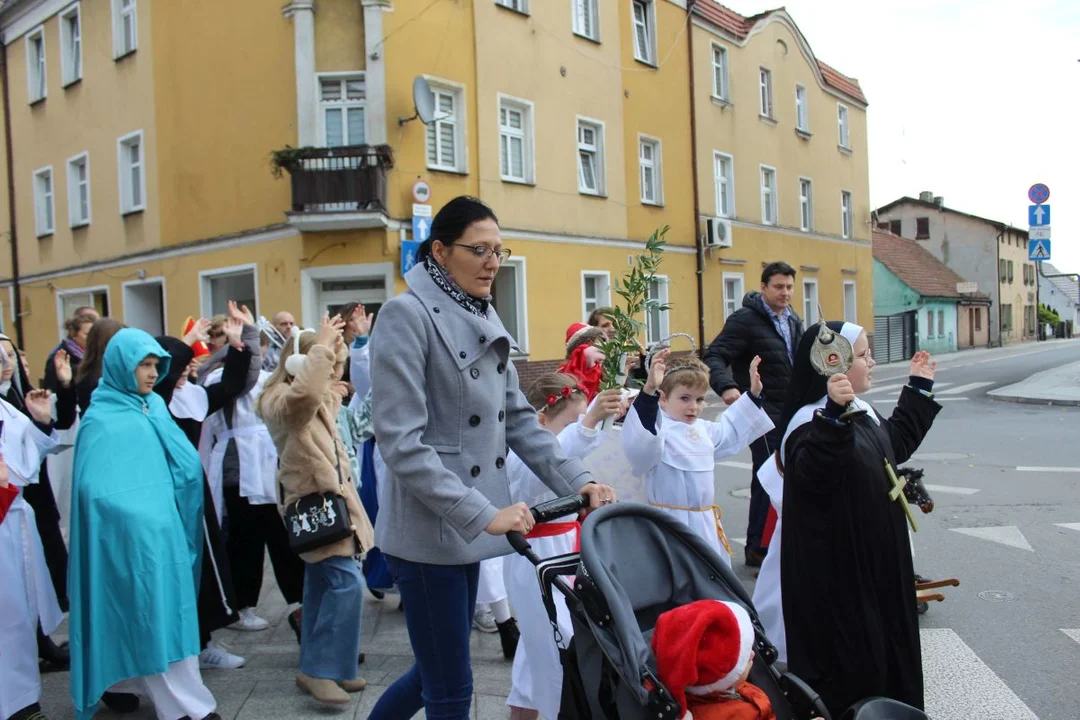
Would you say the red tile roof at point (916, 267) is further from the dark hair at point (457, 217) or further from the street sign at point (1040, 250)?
the dark hair at point (457, 217)

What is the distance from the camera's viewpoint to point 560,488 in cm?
309

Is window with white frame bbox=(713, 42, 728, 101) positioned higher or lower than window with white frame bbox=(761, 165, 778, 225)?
higher

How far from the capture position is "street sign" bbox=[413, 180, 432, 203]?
53.1ft

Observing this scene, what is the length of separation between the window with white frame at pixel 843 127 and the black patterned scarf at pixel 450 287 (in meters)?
31.1

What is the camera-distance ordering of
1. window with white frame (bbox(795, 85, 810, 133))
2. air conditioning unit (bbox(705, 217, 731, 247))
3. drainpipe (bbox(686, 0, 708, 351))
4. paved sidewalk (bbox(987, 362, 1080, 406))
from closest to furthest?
1. paved sidewalk (bbox(987, 362, 1080, 406))
2. drainpipe (bbox(686, 0, 708, 351))
3. air conditioning unit (bbox(705, 217, 731, 247))
4. window with white frame (bbox(795, 85, 810, 133))

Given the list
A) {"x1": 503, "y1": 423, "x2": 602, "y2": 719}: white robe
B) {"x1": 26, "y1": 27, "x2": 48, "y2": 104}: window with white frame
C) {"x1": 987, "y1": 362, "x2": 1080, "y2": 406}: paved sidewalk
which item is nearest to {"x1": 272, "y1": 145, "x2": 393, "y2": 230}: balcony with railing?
{"x1": 26, "y1": 27, "x2": 48, "y2": 104}: window with white frame

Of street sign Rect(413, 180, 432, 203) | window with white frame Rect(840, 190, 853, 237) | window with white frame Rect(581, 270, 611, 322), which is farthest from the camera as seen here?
window with white frame Rect(840, 190, 853, 237)

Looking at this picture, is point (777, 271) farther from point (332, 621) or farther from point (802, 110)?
point (802, 110)

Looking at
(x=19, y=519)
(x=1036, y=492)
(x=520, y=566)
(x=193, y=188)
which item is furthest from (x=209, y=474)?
(x=193, y=188)

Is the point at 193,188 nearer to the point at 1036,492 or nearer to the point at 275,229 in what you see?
the point at 275,229

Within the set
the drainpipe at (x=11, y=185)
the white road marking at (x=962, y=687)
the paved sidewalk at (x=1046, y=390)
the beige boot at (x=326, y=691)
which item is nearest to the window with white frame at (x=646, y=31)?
the paved sidewalk at (x=1046, y=390)

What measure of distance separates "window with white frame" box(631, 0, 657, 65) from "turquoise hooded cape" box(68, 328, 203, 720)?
20.0 m

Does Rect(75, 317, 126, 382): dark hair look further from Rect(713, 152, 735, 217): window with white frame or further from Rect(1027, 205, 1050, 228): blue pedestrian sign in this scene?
Rect(713, 152, 735, 217): window with white frame

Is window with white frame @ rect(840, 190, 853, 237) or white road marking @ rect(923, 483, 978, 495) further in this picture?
window with white frame @ rect(840, 190, 853, 237)
